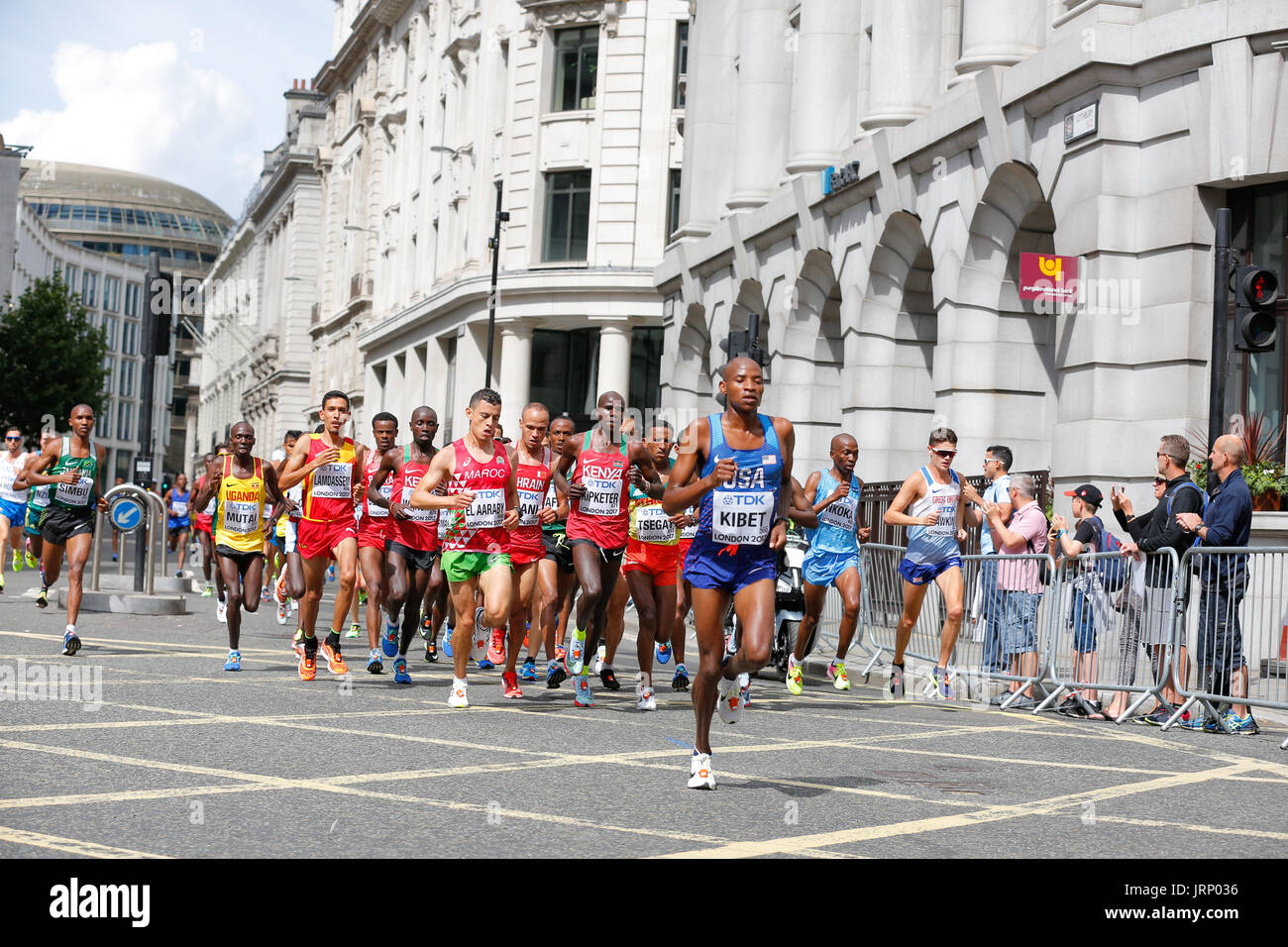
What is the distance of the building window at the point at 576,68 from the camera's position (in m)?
47.5

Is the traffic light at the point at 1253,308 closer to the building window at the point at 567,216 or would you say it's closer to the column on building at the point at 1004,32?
the column on building at the point at 1004,32

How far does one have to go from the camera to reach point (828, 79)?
2792 cm

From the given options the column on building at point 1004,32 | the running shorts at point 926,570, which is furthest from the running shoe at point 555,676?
the column on building at point 1004,32

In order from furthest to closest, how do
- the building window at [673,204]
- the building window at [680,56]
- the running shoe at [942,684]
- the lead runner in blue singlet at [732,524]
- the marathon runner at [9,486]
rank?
the building window at [680,56], the building window at [673,204], the marathon runner at [9,486], the running shoe at [942,684], the lead runner in blue singlet at [732,524]

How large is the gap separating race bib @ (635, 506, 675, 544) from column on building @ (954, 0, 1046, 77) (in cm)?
1125

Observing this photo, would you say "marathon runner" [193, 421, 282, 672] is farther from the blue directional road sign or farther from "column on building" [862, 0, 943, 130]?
"column on building" [862, 0, 943, 130]

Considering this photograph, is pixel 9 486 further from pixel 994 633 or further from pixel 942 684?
pixel 994 633

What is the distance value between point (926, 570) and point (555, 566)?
302cm

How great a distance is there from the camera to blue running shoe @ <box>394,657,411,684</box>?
13078mm

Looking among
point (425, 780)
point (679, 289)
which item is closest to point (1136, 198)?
point (425, 780)

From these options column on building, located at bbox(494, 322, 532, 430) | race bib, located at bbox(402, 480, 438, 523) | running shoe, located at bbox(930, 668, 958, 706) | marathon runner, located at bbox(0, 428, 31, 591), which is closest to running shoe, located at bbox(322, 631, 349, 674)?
race bib, located at bbox(402, 480, 438, 523)

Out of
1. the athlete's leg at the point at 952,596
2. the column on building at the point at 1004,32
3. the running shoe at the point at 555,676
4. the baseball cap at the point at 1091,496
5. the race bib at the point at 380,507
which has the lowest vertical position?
the running shoe at the point at 555,676

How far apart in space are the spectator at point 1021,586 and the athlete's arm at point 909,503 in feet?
2.84

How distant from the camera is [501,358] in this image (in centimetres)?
4891
